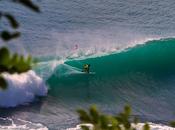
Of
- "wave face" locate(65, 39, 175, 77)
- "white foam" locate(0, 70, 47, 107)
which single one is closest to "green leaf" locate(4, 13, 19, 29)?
"white foam" locate(0, 70, 47, 107)

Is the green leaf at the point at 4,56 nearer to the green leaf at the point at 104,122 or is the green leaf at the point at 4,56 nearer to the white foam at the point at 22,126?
the green leaf at the point at 104,122

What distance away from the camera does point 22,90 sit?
46.8ft

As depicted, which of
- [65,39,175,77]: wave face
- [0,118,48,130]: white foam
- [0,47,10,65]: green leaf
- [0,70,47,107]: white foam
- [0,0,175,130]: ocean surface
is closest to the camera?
[0,47,10,65]: green leaf

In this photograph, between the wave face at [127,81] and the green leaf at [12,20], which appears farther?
the wave face at [127,81]

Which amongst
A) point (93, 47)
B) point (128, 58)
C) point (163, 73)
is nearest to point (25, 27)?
point (93, 47)

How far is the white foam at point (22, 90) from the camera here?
13344 mm

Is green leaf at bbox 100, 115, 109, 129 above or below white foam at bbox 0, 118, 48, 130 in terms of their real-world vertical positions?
above

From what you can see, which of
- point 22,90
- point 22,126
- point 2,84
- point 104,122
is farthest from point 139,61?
point 2,84

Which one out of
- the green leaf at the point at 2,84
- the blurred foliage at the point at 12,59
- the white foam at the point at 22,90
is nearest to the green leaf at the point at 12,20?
the blurred foliage at the point at 12,59

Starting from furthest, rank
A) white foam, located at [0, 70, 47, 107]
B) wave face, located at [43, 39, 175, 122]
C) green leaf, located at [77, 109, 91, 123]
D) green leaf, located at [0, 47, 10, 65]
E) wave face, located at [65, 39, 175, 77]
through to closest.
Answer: wave face, located at [65, 39, 175, 77]
wave face, located at [43, 39, 175, 122]
white foam, located at [0, 70, 47, 107]
green leaf, located at [77, 109, 91, 123]
green leaf, located at [0, 47, 10, 65]

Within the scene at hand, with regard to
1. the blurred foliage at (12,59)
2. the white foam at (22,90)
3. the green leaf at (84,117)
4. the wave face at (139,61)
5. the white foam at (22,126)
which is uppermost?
the blurred foliage at (12,59)

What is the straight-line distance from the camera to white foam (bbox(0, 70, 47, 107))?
1334 cm

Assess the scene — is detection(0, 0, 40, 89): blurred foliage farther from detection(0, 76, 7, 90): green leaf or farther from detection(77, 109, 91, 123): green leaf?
detection(77, 109, 91, 123): green leaf

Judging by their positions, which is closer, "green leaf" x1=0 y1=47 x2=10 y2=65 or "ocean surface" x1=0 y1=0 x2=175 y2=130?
"green leaf" x1=0 y1=47 x2=10 y2=65
